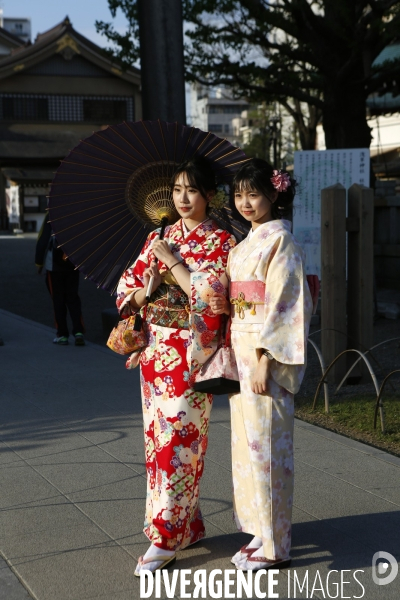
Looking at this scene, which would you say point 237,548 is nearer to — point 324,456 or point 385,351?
point 324,456

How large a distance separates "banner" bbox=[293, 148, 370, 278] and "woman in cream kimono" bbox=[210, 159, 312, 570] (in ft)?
19.8

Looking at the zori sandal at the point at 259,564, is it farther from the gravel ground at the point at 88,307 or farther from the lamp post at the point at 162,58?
the lamp post at the point at 162,58

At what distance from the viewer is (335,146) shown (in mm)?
13781

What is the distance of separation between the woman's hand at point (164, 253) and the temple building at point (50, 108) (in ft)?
99.9

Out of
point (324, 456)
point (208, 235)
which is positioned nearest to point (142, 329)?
point (208, 235)

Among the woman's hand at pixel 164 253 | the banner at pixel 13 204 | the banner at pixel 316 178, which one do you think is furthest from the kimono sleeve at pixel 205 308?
the banner at pixel 13 204

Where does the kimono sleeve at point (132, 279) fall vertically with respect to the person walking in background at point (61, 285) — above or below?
above

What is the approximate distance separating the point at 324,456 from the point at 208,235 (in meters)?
1.98

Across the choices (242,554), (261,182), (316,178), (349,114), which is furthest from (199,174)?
(349,114)

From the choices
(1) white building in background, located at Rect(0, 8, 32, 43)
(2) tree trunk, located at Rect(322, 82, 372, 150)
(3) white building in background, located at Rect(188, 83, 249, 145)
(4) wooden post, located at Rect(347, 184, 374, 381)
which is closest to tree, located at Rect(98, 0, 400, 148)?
(2) tree trunk, located at Rect(322, 82, 372, 150)

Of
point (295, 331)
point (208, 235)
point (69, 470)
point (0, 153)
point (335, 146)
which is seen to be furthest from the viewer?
point (0, 153)

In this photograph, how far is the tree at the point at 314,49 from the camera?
1213 centimetres

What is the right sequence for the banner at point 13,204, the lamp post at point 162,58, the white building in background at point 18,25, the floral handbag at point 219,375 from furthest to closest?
the white building in background at point 18,25 < the banner at point 13,204 < the lamp post at point 162,58 < the floral handbag at point 219,375

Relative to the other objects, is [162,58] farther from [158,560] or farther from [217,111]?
[217,111]
